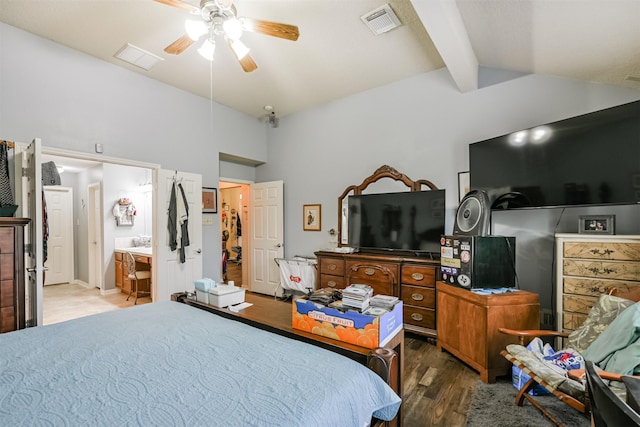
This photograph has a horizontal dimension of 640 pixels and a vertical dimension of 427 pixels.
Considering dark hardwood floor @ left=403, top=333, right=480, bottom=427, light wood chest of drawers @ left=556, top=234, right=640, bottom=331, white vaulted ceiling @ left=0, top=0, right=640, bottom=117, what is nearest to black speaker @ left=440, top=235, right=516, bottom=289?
light wood chest of drawers @ left=556, top=234, right=640, bottom=331

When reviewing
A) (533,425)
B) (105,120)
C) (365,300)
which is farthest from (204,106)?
(533,425)

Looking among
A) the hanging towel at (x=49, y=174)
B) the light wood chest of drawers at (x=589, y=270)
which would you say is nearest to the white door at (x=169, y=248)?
the hanging towel at (x=49, y=174)

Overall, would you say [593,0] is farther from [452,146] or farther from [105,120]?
[105,120]

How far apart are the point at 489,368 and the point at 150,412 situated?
2370 mm

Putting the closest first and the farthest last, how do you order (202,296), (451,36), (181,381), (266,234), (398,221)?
1. (181,381)
2. (202,296)
3. (451,36)
4. (398,221)
5. (266,234)

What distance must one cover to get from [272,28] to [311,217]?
2.97 metres

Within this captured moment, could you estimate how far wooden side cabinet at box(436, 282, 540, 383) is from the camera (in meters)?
2.28

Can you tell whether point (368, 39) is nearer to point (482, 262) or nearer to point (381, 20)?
point (381, 20)

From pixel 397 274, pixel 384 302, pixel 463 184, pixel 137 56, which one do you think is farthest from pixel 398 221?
pixel 137 56

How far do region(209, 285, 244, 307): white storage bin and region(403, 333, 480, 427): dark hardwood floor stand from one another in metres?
1.32

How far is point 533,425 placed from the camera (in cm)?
181

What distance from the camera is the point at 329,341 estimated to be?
1326 mm

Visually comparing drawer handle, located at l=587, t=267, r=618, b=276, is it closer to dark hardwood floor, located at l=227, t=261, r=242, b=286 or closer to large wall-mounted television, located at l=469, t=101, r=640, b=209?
large wall-mounted television, located at l=469, t=101, r=640, b=209

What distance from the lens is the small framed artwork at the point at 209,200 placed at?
4500 millimetres
